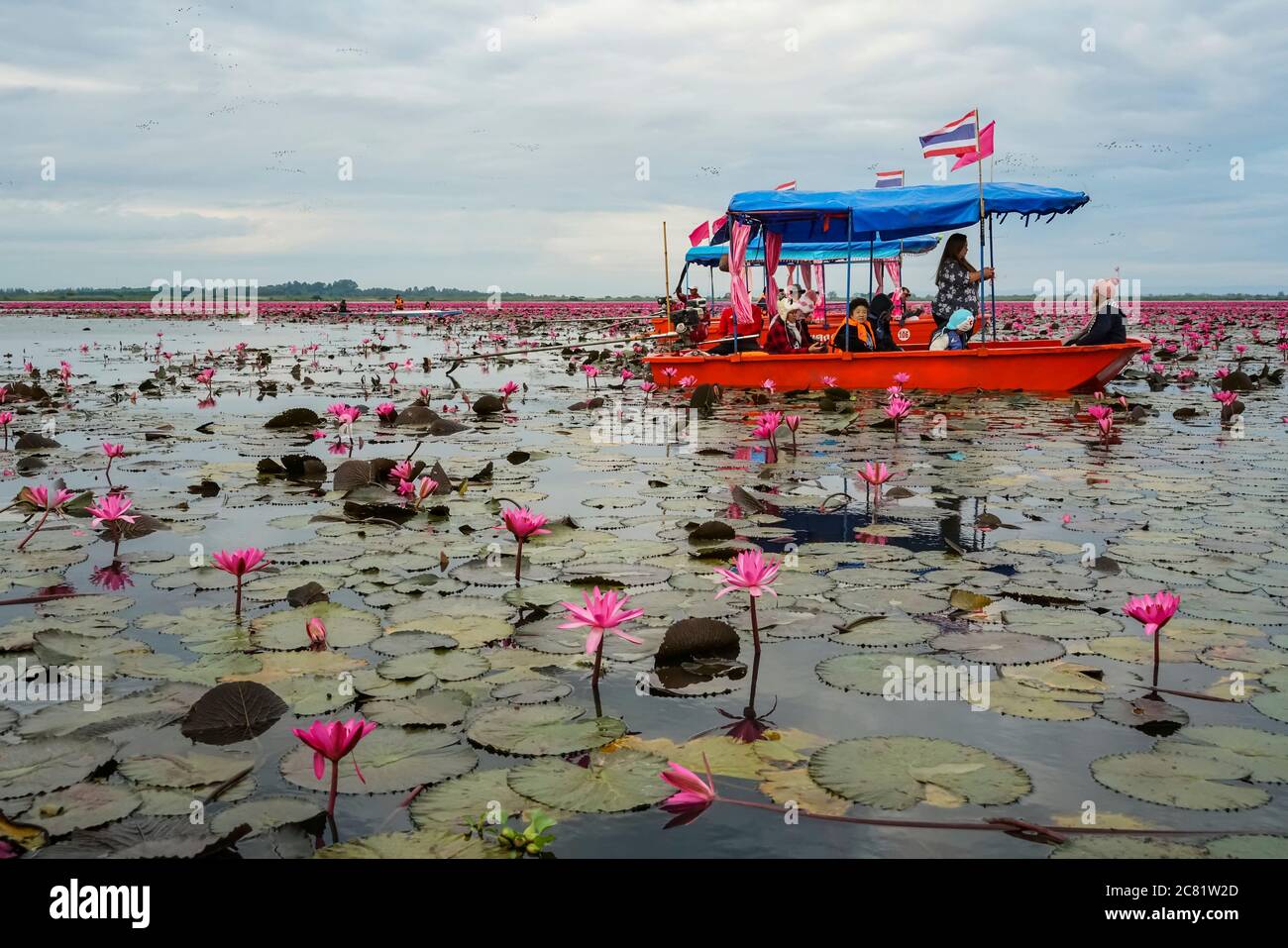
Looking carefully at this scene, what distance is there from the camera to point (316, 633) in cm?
317

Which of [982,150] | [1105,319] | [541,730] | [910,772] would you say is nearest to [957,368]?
[1105,319]

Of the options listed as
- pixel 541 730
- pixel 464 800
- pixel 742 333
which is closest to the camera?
pixel 464 800

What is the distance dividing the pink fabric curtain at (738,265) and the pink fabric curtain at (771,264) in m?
0.31

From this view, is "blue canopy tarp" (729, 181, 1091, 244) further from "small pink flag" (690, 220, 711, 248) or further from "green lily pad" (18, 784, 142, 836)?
"green lily pad" (18, 784, 142, 836)

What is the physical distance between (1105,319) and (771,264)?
4716 millimetres

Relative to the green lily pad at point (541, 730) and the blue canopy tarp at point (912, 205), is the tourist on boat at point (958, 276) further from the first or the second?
the green lily pad at point (541, 730)

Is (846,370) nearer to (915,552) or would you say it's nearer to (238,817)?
(915,552)

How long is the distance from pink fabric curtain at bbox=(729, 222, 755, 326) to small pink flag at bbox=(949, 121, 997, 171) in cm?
306

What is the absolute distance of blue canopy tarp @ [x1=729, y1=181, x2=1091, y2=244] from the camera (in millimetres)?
12117

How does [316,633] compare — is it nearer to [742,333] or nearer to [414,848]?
[414,848]

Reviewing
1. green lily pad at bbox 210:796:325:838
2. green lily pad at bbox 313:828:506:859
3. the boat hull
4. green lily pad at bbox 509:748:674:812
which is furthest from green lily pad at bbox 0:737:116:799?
the boat hull

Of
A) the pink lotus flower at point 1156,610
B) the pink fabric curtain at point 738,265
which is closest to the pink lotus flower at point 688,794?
the pink lotus flower at point 1156,610

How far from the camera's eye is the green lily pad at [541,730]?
8.24 ft
